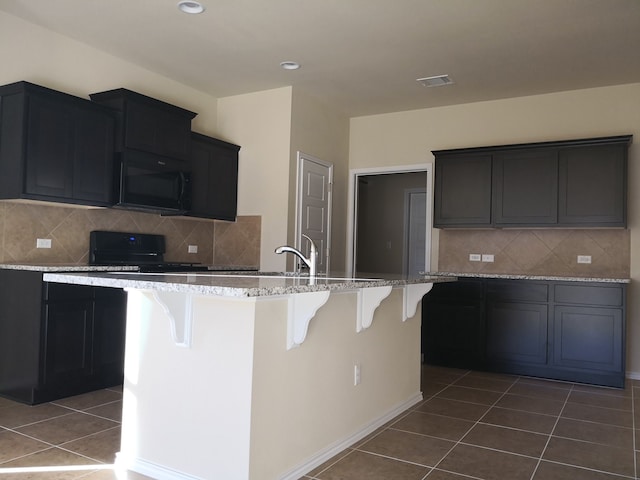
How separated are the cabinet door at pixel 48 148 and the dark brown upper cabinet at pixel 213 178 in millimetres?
1288

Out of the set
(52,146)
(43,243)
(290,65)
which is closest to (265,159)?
(290,65)

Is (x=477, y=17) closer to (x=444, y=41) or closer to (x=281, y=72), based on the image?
(x=444, y=41)

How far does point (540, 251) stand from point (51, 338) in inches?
171

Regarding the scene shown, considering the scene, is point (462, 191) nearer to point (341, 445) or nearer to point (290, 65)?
point (290, 65)

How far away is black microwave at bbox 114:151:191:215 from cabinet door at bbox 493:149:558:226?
9.71 ft

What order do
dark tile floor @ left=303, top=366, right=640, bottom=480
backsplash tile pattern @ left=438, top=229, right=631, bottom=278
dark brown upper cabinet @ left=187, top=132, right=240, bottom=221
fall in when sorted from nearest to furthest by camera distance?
dark tile floor @ left=303, top=366, right=640, bottom=480
backsplash tile pattern @ left=438, top=229, right=631, bottom=278
dark brown upper cabinet @ left=187, top=132, right=240, bottom=221

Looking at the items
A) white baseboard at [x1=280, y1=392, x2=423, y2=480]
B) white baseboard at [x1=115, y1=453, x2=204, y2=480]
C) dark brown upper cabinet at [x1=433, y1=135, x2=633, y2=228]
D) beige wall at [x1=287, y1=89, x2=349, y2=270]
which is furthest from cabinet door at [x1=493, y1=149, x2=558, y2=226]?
white baseboard at [x1=115, y1=453, x2=204, y2=480]

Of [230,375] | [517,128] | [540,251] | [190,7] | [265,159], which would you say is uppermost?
[190,7]

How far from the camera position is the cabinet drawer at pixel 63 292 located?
3502mm

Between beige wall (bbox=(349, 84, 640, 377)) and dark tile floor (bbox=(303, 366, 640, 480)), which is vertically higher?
beige wall (bbox=(349, 84, 640, 377))

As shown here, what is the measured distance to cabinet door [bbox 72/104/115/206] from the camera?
12.9 ft

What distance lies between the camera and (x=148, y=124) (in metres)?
4.39

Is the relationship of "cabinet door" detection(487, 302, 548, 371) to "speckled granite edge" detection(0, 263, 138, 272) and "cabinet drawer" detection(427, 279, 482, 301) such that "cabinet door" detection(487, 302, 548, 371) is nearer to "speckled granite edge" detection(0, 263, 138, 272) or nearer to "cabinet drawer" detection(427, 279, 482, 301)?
"cabinet drawer" detection(427, 279, 482, 301)

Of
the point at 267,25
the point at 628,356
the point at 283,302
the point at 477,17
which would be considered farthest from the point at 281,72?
the point at 628,356
